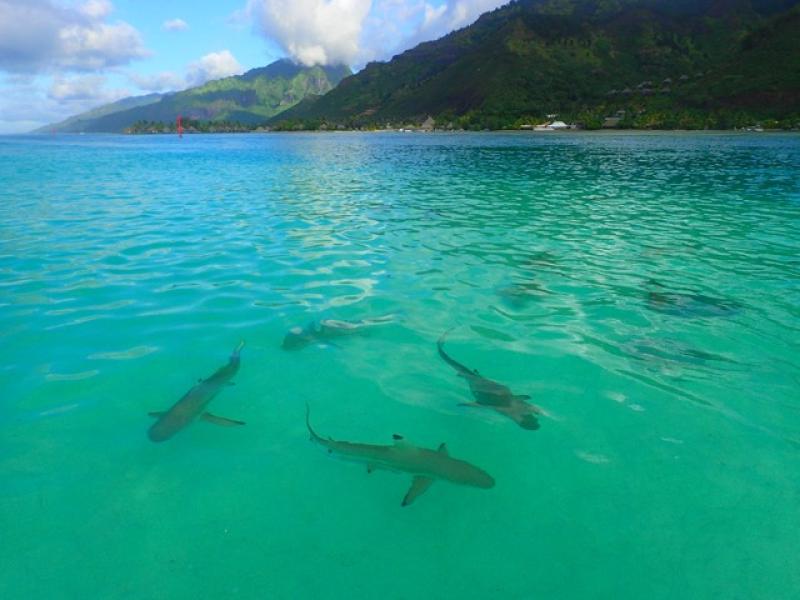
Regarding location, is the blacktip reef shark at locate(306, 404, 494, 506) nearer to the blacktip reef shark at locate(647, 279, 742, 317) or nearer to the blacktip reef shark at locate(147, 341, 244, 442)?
the blacktip reef shark at locate(147, 341, 244, 442)

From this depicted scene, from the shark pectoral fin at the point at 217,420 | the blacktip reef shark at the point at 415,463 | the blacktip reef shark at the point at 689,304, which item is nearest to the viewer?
the blacktip reef shark at the point at 415,463

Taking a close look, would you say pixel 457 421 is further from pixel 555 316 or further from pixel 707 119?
pixel 707 119

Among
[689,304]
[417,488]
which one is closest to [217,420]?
[417,488]

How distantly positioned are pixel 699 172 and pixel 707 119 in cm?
11230

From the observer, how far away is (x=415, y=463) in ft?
16.7

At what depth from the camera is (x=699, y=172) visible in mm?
38156

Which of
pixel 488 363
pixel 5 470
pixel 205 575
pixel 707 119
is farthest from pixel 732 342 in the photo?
pixel 707 119

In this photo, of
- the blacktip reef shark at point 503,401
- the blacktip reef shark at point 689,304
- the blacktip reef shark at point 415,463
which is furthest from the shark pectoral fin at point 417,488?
the blacktip reef shark at point 689,304

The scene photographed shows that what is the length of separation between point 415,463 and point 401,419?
4.51ft

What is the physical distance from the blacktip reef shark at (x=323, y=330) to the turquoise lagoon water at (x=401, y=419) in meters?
0.21

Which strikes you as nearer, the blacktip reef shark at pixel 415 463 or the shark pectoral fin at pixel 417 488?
the shark pectoral fin at pixel 417 488

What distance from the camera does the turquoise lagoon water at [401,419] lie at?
4.19 m

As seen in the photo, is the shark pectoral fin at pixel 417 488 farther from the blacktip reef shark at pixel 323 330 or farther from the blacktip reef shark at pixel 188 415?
the blacktip reef shark at pixel 323 330

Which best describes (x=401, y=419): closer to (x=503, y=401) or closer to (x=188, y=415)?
(x=503, y=401)
